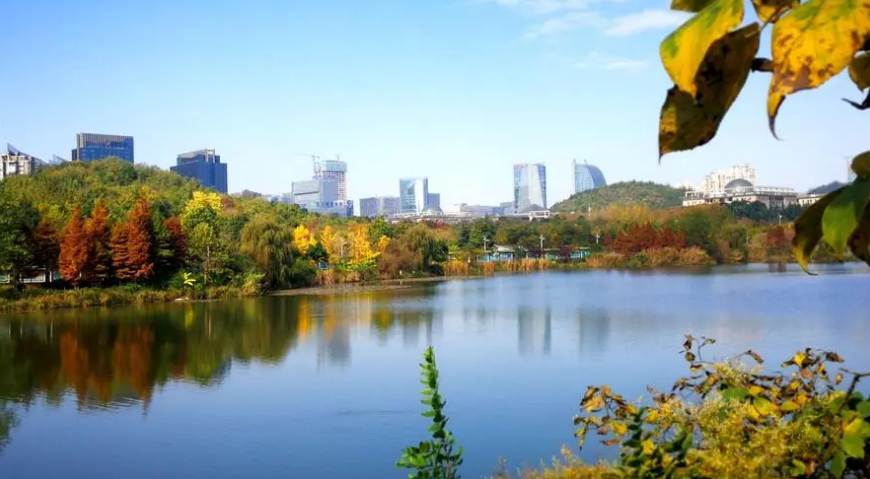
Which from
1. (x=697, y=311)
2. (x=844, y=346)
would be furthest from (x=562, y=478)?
(x=697, y=311)

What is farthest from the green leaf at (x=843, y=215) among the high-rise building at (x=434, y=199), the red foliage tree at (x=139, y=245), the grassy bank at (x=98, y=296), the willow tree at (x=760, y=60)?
the high-rise building at (x=434, y=199)

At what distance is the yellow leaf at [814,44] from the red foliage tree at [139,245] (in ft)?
56.5

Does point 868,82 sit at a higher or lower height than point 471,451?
higher

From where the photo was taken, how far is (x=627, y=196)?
69.9 m

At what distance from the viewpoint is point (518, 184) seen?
400ft

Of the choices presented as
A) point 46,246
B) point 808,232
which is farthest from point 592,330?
point 46,246

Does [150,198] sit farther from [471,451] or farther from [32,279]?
[471,451]

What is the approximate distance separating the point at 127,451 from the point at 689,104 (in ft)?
20.7

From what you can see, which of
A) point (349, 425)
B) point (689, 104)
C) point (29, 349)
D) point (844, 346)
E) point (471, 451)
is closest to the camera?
point (689, 104)

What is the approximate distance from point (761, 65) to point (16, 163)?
4278 centimetres

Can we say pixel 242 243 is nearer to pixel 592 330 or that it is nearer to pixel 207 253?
pixel 207 253

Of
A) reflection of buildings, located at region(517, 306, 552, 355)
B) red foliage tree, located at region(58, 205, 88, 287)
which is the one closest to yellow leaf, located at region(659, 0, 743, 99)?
reflection of buildings, located at region(517, 306, 552, 355)

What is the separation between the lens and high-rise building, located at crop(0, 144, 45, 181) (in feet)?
121

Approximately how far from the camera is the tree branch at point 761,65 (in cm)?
44
